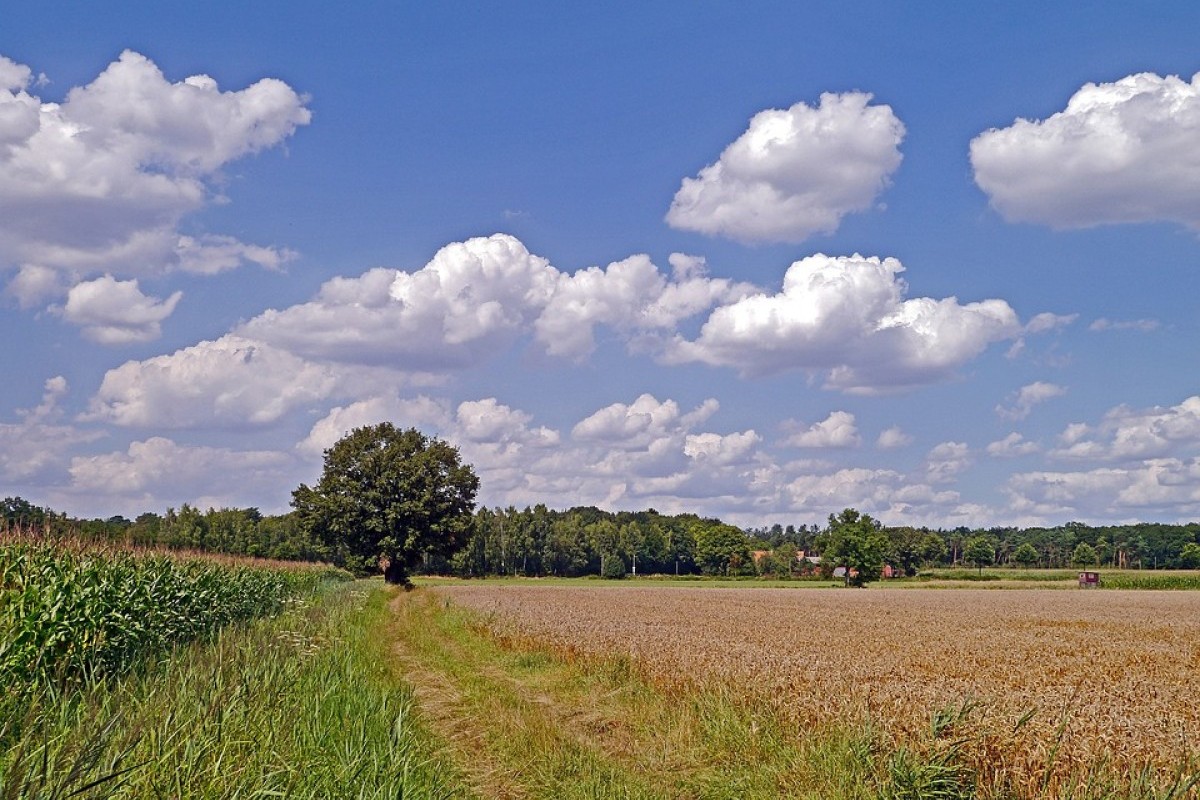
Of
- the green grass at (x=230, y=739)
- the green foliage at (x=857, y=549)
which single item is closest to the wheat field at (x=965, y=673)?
the green grass at (x=230, y=739)

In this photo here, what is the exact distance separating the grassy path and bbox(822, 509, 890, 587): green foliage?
9143cm

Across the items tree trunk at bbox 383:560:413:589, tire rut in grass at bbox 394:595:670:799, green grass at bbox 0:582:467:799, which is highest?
green grass at bbox 0:582:467:799

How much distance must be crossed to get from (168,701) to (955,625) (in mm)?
29493

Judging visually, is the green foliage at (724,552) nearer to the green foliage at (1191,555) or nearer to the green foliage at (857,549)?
the green foliage at (857,549)

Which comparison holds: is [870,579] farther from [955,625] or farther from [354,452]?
[955,625]

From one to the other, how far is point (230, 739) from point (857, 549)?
103114 mm

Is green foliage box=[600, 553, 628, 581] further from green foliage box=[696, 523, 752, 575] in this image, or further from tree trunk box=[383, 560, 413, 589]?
tree trunk box=[383, 560, 413, 589]

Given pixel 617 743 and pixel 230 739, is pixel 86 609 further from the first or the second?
pixel 617 743

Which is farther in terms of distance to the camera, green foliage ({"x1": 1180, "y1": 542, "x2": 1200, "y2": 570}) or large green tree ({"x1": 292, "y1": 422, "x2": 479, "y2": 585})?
green foliage ({"x1": 1180, "y1": 542, "x2": 1200, "y2": 570})

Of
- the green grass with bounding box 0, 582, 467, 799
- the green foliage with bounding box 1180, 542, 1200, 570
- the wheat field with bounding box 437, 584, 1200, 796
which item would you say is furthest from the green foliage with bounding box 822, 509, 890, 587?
the green foliage with bounding box 1180, 542, 1200, 570

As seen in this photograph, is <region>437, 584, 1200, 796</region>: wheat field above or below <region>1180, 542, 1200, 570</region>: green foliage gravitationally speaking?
above

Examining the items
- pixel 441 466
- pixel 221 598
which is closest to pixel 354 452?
pixel 441 466

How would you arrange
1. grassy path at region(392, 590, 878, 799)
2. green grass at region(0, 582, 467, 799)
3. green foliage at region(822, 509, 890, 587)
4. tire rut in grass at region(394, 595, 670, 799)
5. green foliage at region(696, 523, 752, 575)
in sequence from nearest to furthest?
green grass at region(0, 582, 467, 799) < grassy path at region(392, 590, 878, 799) < tire rut in grass at region(394, 595, 670, 799) < green foliage at region(822, 509, 890, 587) < green foliage at region(696, 523, 752, 575)

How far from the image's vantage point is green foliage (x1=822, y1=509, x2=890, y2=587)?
103625 millimetres
